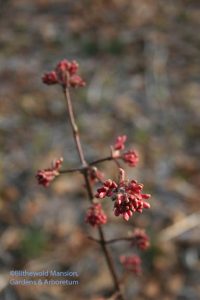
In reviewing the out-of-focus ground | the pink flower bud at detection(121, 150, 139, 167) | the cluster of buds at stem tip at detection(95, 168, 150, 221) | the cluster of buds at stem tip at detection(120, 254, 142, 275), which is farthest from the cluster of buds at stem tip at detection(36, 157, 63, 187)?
the out-of-focus ground

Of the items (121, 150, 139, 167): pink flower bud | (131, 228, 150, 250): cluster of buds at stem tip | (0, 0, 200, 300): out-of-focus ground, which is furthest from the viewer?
(0, 0, 200, 300): out-of-focus ground

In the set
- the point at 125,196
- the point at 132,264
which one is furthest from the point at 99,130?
the point at 125,196

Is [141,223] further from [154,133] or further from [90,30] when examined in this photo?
[90,30]

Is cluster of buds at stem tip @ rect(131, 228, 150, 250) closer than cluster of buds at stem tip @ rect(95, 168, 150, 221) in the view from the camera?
No

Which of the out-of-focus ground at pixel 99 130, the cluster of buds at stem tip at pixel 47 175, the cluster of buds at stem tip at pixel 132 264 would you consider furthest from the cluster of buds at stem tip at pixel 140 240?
the out-of-focus ground at pixel 99 130

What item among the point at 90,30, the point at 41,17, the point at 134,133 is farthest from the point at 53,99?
the point at 41,17

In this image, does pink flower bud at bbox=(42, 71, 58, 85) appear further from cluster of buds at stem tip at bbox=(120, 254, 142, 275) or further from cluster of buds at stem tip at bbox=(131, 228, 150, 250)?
cluster of buds at stem tip at bbox=(120, 254, 142, 275)
